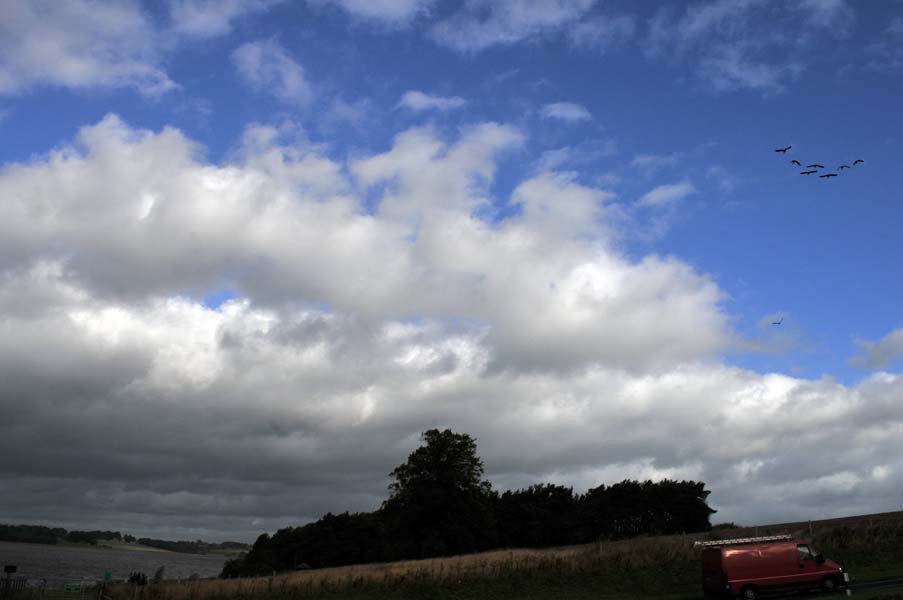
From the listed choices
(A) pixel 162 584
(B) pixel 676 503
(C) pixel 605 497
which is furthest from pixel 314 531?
(A) pixel 162 584

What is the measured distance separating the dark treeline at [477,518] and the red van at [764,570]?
50.0m

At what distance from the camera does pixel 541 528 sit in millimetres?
112188

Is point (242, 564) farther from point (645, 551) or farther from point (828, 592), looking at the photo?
point (828, 592)

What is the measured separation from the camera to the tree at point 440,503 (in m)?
79.7

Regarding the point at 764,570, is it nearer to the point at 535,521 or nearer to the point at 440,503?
the point at 440,503

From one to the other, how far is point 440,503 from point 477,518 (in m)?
4.72

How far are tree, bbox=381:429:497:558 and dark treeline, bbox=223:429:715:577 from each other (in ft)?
→ 0.36

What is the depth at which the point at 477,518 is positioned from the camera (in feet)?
265

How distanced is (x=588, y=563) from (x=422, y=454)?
136 ft

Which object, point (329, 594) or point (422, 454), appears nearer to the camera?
point (329, 594)

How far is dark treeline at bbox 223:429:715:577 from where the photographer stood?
81562 millimetres

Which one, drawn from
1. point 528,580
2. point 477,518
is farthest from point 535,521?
point 528,580

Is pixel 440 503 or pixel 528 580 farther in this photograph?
pixel 440 503

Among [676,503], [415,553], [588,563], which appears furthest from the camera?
[676,503]
